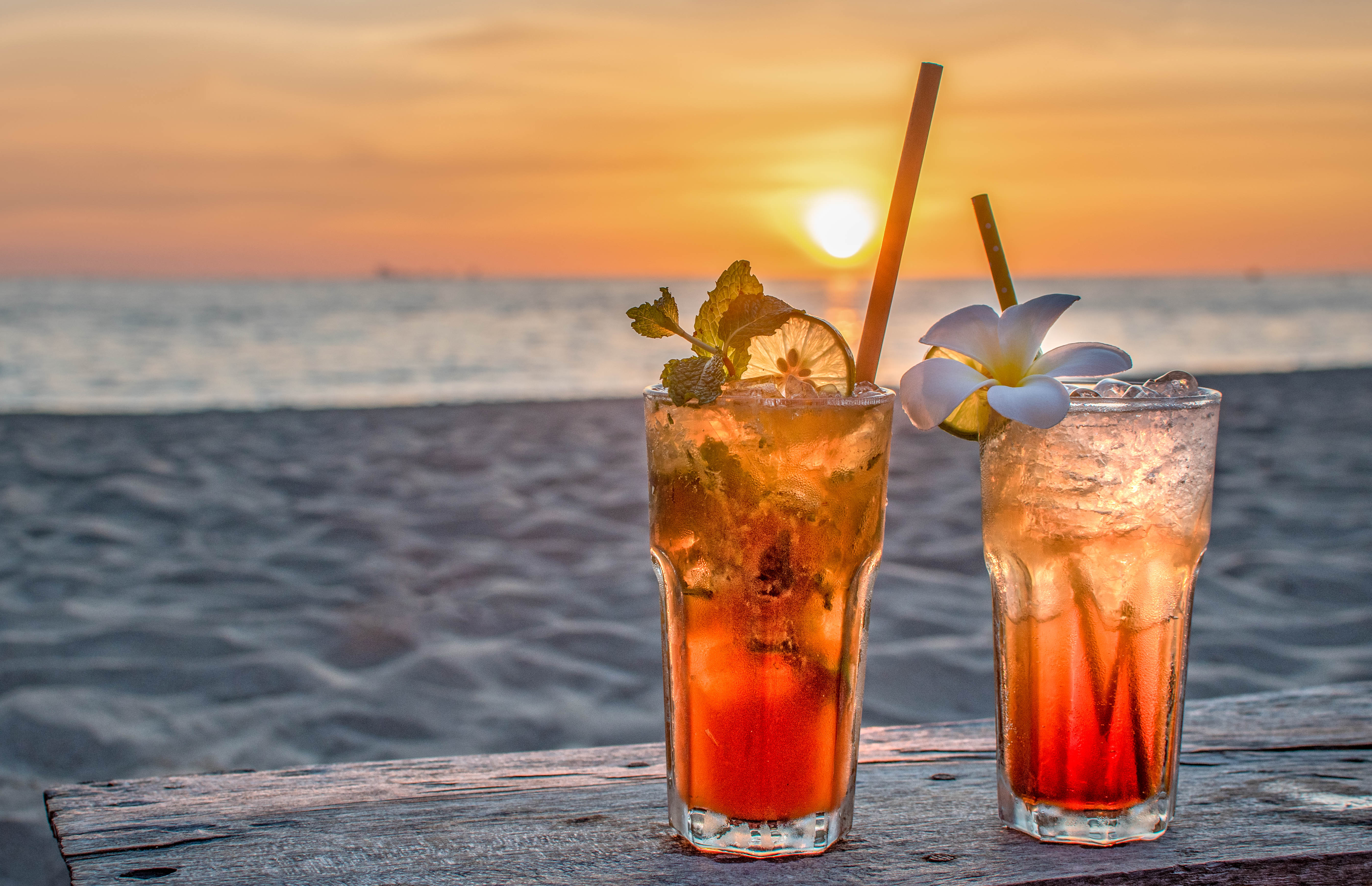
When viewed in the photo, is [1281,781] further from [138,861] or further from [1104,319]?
[1104,319]

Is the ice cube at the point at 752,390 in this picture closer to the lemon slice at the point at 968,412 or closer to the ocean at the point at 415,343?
the lemon slice at the point at 968,412

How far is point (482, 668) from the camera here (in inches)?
128

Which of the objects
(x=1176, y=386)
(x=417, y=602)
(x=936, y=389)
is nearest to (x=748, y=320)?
(x=936, y=389)

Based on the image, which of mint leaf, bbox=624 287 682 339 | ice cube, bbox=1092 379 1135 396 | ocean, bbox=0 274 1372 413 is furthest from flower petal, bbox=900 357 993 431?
ocean, bbox=0 274 1372 413

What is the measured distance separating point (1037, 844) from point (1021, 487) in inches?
14.5

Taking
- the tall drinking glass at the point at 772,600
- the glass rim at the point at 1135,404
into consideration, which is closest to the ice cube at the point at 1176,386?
the glass rim at the point at 1135,404

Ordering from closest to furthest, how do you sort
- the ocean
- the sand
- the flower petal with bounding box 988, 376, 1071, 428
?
the flower petal with bounding box 988, 376, 1071, 428 < the sand < the ocean

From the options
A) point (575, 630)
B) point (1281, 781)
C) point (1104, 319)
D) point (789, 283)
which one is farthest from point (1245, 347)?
point (789, 283)

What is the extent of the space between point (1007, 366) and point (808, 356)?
207 millimetres

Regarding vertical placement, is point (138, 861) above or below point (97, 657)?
above

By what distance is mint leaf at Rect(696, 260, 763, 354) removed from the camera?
1172 mm

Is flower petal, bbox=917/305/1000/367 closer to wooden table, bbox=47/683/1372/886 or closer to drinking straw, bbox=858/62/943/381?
drinking straw, bbox=858/62/943/381

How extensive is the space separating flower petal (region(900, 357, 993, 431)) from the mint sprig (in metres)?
0.14

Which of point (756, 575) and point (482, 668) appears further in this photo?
point (482, 668)
